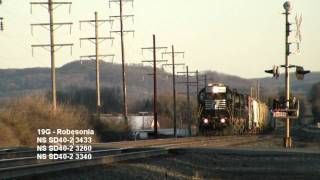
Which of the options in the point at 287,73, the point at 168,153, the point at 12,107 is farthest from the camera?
the point at 12,107

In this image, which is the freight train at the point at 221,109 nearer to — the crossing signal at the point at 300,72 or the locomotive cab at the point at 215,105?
the locomotive cab at the point at 215,105

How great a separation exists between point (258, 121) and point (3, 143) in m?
37.5

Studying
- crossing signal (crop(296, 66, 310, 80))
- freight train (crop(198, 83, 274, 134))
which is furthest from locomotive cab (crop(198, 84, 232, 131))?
crossing signal (crop(296, 66, 310, 80))

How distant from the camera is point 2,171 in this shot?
16531 mm

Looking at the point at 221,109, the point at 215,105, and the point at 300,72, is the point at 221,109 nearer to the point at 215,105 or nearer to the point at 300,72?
the point at 215,105

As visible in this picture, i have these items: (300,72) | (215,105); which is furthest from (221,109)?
(300,72)

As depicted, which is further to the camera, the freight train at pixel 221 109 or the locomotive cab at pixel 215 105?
the freight train at pixel 221 109

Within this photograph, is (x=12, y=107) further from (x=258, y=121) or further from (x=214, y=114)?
(x=258, y=121)

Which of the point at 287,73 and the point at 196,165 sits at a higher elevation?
the point at 287,73

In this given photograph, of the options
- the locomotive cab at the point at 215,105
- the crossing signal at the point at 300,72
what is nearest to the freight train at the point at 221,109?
the locomotive cab at the point at 215,105

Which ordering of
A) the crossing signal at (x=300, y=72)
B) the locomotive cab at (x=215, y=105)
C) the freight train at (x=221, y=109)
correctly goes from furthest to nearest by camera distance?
1. the freight train at (x=221, y=109)
2. the locomotive cab at (x=215, y=105)
3. the crossing signal at (x=300, y=72)

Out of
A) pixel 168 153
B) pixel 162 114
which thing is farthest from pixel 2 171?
pixel 162 114

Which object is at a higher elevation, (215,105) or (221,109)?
(215,105)

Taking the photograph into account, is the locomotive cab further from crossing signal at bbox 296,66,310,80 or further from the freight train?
crossing signal at bbox 296,66,310,80
